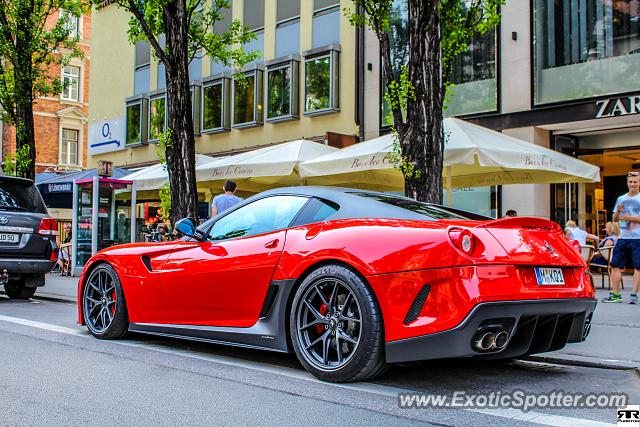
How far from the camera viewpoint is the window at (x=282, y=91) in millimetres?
21438

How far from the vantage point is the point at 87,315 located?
684cm

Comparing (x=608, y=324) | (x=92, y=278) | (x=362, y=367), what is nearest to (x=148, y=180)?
(x=92, y=278)

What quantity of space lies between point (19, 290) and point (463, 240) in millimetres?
9181

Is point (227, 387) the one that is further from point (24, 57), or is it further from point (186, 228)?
point (24, 57)

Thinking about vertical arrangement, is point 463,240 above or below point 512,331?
above

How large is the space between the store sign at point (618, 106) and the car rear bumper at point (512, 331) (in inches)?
430

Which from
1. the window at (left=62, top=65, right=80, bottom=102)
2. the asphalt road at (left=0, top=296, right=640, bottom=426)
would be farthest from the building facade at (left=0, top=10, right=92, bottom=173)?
the asphalt road at (left=0, top=296, right=640, bottom=426)

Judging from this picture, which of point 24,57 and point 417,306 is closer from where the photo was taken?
point 417,306

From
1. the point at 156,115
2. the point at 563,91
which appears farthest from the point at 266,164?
the point at 156,115

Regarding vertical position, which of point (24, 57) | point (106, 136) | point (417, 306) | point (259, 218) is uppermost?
point (24, 57)

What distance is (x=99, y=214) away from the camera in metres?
16.5

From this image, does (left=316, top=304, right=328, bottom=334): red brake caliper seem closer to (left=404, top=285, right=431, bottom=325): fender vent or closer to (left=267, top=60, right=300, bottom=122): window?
(left=404, top=285, right=431, bottom=325): fender vent

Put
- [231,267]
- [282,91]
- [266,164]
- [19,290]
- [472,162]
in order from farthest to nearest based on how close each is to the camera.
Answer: [282,91] → [266,164] → [19,290] → [472,162] → [231,267]

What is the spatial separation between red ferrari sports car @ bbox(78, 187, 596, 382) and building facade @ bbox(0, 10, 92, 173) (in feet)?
126
